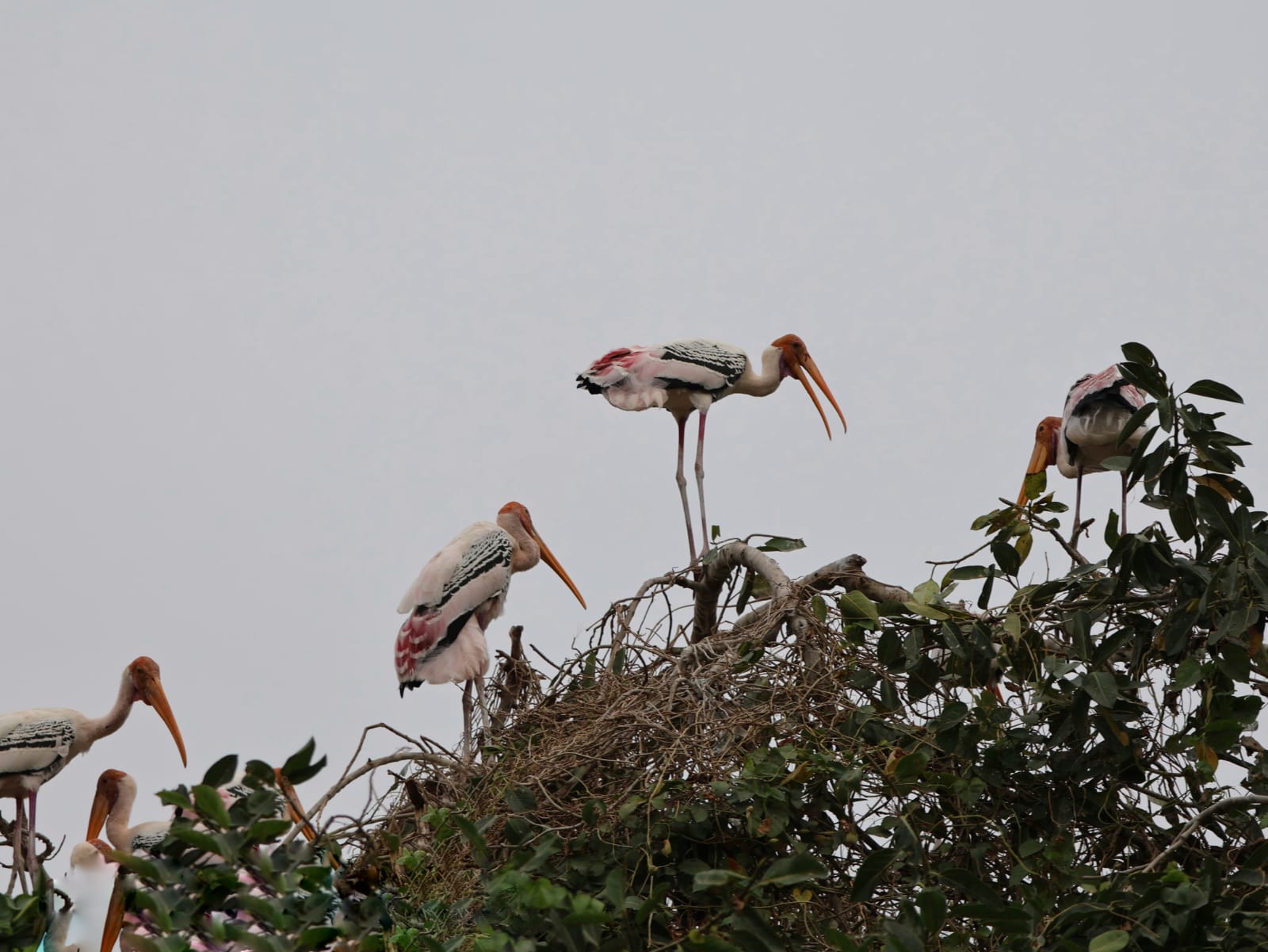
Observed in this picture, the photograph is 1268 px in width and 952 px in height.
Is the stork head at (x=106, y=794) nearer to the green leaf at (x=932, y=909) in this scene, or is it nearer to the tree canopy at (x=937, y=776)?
the tree canopy at (x=937, y=776)

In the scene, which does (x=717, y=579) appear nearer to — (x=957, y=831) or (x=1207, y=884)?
(x=957, y=831)

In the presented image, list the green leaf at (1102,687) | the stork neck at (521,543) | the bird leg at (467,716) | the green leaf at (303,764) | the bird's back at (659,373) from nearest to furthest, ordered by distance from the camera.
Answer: the green leaf at (303,764) < the green leaf at (1102,687) < the bird leg at (467,716) < the bird's back at (659,373) < the stork neck at (521,543)

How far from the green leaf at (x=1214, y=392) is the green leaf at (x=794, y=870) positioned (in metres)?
1.16

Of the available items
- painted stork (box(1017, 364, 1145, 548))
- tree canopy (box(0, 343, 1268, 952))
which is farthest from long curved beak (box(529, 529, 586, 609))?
tree canopy (box(0, 343, 1268, 952))

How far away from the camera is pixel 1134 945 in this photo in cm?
235

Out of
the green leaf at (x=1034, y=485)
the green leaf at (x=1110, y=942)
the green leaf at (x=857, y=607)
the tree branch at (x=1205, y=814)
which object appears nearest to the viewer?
the green leaf at (x=1110, y=942)

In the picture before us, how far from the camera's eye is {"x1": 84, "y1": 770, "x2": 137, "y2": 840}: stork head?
24.1 feet

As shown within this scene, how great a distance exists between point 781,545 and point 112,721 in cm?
460

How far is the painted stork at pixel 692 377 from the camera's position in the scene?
242 inches

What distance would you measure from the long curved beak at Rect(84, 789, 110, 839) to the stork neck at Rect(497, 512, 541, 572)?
96.6 inches

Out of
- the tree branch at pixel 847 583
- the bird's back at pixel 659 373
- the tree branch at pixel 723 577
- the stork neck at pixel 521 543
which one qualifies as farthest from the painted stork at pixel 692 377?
the tree branch at pixel 847 583

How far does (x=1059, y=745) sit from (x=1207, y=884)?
569mm

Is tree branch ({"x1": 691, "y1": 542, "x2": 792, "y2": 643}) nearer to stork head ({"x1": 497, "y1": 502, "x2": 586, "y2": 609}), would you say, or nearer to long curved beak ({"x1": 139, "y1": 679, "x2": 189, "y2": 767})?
stork head ({"x1": 497, "y1": 502, "x2": 586, "y2": 609})

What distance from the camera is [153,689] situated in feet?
24.3
